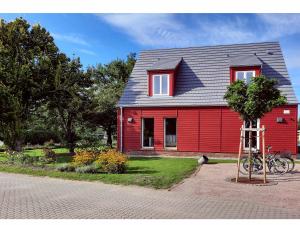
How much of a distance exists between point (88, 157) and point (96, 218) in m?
8.67

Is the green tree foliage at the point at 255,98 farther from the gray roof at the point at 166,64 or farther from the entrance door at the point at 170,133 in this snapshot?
the gray roof at the point at 166,64

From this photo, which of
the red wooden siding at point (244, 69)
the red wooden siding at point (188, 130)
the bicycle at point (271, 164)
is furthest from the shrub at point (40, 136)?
the bicycle at point (271, 164)

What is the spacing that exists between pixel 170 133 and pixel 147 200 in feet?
52.5

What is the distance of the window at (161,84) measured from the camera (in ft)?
85.3

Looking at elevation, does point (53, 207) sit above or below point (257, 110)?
below

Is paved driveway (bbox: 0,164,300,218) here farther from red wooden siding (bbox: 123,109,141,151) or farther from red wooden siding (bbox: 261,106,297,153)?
red wooden siding (bbox: 123,109,141,151)

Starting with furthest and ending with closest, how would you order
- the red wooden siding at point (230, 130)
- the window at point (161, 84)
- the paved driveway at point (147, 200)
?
the window at point (161, 84) → the red wooden siding at point (230, 130) → the paved driveway at point (147, 200)

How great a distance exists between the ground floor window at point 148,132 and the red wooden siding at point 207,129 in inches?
22.2

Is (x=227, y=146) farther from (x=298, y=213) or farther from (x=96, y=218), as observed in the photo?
(x=96, y=218)

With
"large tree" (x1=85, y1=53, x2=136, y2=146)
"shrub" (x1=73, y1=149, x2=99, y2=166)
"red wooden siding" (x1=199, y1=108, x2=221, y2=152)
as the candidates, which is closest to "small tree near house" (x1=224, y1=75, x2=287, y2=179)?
"shrub" (x1=73, y1=149, x2=99, y2=166)

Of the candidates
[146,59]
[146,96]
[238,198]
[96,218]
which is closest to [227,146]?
[146,96]

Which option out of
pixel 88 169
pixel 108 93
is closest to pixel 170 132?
pixel 108 93

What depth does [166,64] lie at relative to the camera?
26.5 m

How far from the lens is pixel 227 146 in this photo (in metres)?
24.0
